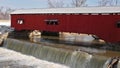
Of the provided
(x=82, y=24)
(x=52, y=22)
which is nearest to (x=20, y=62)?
(x=82, y=24)

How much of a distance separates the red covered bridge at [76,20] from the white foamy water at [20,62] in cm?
445

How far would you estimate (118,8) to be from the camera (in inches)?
843

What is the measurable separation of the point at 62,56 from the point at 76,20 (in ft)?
17.7

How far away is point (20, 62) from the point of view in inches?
815

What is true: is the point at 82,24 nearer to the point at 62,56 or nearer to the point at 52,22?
the point at 52,22

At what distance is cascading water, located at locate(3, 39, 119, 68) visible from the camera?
17.1m

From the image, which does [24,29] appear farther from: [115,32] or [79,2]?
[79,2]

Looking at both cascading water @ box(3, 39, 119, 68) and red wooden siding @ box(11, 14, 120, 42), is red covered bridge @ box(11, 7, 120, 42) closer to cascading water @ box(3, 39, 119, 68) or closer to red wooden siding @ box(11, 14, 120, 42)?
red wooden siding @ box(11, 14, 120, 42)

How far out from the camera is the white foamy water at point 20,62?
19.5m

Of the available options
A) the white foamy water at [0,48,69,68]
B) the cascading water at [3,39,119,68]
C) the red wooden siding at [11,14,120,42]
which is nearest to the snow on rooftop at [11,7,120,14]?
the red wooden siding at [11,14,120,42]

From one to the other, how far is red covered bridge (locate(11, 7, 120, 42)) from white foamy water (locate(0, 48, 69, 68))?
4.45 m

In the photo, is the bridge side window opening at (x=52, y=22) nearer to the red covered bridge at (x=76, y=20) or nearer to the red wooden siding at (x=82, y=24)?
the red covered bridge at (x=76, y=20)

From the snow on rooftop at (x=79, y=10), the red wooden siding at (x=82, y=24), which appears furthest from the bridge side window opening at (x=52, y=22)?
the snow on rooftop at (x=79, y=10)

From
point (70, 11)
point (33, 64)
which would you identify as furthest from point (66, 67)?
point (70, 11)
